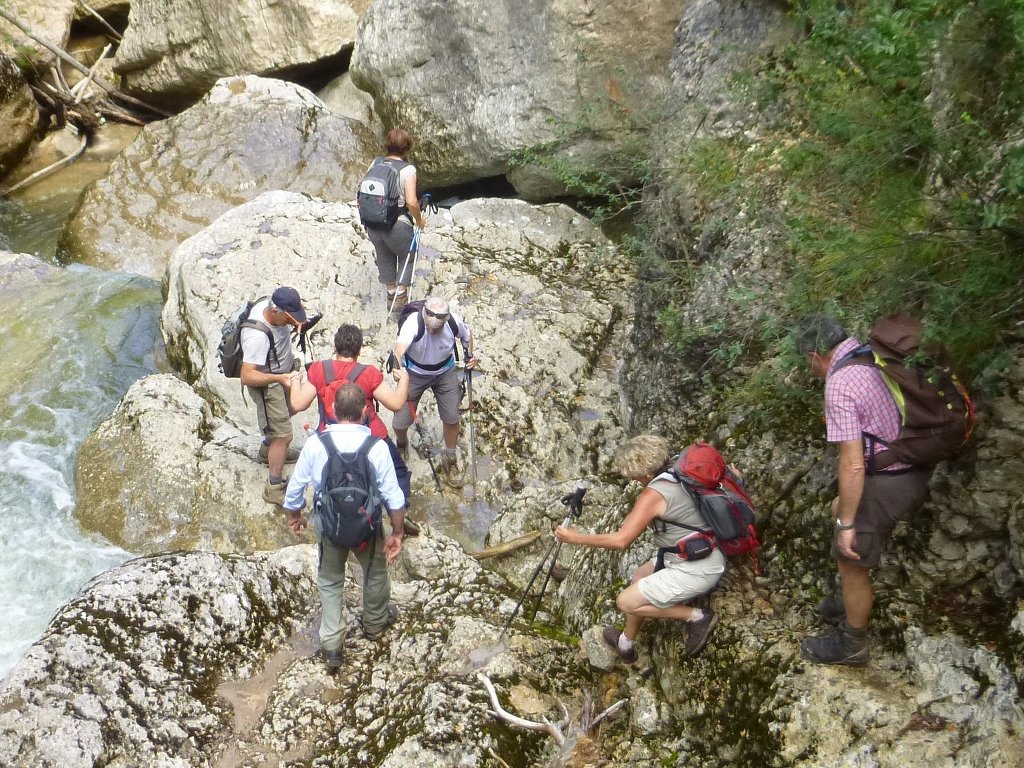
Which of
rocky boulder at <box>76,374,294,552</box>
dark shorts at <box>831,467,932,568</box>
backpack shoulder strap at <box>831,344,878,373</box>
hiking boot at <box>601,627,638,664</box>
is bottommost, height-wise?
rocky boulder at <box>76,374,294,552</box>

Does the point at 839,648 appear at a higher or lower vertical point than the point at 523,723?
higher

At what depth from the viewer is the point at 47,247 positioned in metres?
13.9

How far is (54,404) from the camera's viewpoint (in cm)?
959

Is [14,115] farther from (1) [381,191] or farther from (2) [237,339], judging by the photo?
(2) [237,339]

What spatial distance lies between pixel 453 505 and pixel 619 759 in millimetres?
3899

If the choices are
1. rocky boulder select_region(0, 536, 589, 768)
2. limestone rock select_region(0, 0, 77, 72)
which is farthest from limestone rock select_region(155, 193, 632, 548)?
limestone rock select_region(0, 0, 77, 72)

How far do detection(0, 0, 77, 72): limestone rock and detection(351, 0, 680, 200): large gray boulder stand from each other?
832 centimetres

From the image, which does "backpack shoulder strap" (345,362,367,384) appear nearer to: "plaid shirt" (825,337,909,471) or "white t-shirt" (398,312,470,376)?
"white t-shirt" (398,312,470,376)

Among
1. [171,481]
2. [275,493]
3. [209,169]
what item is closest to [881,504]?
[275,493]

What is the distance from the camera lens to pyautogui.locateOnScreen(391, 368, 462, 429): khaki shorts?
7242mm

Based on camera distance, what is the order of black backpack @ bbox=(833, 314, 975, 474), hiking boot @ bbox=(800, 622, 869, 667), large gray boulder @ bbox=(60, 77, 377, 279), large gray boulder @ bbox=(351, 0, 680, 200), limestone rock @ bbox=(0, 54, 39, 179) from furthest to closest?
limestone rock @ bbox=(0, 54, 39, 179), large gray boulder @ bbox=(60, 77, 377, 279), large gray boulder @ bbox=(351, 0, 680, 200), hiking boot @ bbox=(800, 622, 869, 667), black backpack @ bbox=(833, 314, 975, 474)

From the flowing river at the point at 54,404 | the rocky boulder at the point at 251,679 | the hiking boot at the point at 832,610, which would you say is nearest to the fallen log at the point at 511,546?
the rocky boulder at the point at 251,679

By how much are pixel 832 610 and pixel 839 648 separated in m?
0.32

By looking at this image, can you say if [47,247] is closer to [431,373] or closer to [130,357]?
[130,357]
